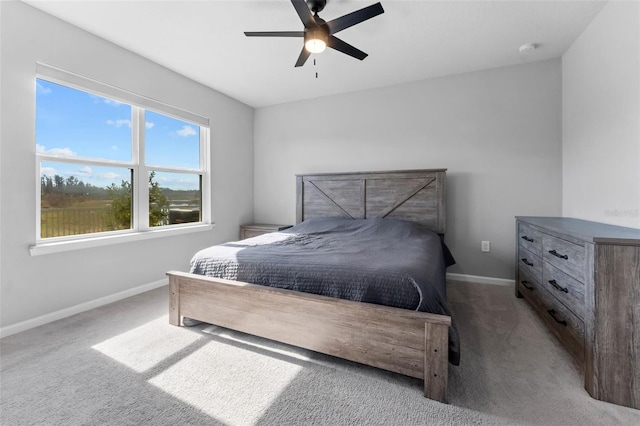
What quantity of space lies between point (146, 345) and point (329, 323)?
1322 mm

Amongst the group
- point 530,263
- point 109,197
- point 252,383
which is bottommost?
point 252,383

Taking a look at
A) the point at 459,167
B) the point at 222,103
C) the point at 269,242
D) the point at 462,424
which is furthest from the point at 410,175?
the point at 222,103

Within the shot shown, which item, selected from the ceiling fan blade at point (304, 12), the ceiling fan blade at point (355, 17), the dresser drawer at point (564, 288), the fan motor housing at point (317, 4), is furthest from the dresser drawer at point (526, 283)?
the fan motor housing at point (317, 4)

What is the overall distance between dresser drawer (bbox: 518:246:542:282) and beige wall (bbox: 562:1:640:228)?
0.57 metres

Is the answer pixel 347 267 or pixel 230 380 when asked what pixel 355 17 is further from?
pixel 230 380

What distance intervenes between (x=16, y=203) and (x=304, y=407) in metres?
2.60

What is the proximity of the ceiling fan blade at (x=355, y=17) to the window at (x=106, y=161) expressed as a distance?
7.38 feet

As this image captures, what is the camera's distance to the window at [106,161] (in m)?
2.32

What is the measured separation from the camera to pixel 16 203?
2.08 meters

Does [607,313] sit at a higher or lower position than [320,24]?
lower

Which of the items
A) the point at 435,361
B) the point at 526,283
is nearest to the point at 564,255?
the point at 526,283

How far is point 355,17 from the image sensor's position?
5.95 ft

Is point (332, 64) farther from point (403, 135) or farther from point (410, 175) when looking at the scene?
point (410, 175)

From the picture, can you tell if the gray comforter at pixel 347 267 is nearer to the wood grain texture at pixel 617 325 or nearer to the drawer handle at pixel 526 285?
the wood grain texture at pixel 617 325
